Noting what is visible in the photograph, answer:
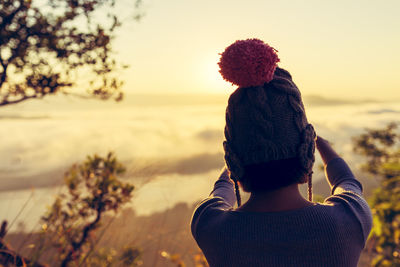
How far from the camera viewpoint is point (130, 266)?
10.5ft

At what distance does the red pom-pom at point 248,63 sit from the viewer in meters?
1.25

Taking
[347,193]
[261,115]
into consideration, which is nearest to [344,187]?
[347,193]

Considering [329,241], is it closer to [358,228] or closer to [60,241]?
[358,228]

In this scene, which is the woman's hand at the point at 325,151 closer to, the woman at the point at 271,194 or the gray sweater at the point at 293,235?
the woman at the point at 271,194

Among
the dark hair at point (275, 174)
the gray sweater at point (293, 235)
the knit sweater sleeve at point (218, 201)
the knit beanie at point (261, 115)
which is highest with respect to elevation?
the knit beanie at point (261, 115)

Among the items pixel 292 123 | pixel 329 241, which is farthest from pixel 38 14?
pixel 329 241

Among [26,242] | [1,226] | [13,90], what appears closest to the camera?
[1,226]

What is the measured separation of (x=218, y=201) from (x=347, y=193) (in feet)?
1.72

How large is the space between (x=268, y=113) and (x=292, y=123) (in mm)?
121

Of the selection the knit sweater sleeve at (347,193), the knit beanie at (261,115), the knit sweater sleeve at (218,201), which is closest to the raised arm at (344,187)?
the knit sweater sleeve at (347,193)

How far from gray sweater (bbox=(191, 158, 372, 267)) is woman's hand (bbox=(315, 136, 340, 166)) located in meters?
0.33

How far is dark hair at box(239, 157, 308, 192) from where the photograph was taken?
119 cm

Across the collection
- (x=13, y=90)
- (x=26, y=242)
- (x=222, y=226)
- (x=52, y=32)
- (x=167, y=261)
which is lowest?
(x=167, y=261)

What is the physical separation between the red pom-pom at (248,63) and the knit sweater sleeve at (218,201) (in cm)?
52
